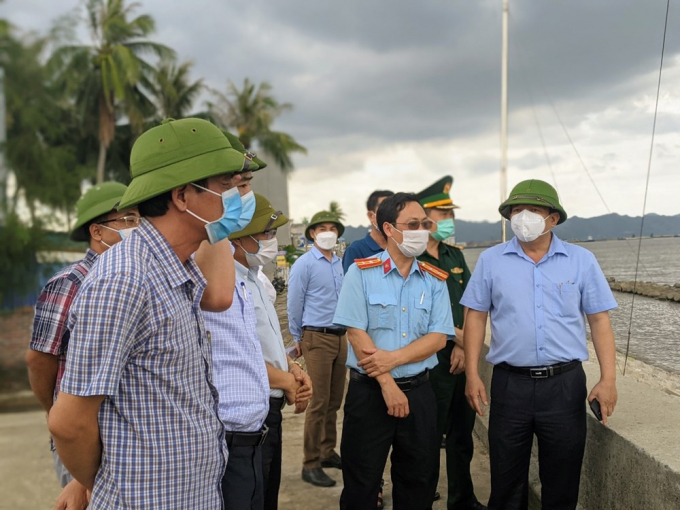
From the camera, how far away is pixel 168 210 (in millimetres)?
1514

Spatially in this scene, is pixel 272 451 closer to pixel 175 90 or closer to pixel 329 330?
pixel 329 330

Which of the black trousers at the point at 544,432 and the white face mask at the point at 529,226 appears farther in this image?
the white face mask at the point at 529,226

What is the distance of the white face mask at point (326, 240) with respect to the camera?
513 centimetres

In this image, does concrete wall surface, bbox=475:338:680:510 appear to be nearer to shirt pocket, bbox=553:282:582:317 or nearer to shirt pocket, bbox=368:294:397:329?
shirt pocket, bbox=553:282:582:317

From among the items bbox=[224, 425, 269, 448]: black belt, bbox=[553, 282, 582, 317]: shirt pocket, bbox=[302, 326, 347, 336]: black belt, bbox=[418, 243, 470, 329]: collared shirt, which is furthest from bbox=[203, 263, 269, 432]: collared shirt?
bbox=[302, 326, 347, 336]: black belt

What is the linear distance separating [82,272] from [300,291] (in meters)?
2.77

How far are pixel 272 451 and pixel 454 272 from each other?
1.94m

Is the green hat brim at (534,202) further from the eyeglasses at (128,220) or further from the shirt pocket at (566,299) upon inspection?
the eyeglasses at (128,220)

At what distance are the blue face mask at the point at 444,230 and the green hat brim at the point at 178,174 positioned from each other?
2616 mm

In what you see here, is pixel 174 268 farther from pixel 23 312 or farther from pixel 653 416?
pixel 23 312

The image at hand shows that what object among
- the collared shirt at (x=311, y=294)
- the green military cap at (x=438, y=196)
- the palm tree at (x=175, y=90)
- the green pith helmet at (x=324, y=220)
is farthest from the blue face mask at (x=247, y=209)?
the palm tree at (x=175, y=90)

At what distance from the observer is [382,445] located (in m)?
2.85

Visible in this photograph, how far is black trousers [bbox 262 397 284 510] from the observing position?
258 cm

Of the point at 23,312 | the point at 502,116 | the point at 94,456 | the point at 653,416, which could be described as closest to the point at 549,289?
the point at 653,416
